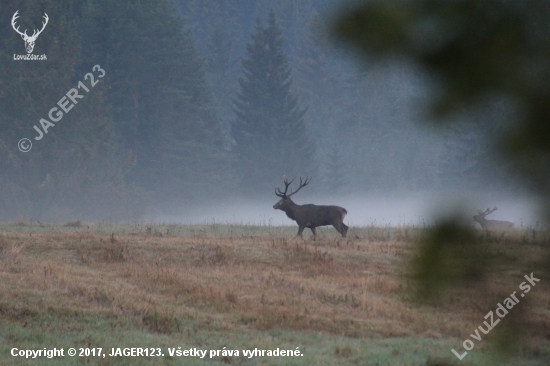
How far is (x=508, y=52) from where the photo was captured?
174 centimetres

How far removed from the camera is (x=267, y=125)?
5744cm

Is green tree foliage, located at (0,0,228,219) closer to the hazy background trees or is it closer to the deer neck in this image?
the hazy background trees

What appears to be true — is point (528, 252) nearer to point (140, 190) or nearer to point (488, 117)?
point (488, 117)

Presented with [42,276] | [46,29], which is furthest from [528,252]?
[46,29]

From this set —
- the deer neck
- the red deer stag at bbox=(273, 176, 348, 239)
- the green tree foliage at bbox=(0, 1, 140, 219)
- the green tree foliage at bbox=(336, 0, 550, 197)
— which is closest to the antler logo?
the green tree foliage at bbox=(0, 1, 140, 219)

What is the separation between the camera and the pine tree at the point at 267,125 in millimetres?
57062

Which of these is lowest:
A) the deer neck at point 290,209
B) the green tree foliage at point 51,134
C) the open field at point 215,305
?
the open field at point 215,305

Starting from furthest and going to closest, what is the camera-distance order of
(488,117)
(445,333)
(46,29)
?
(46,29) → (445,333) → (488,117)

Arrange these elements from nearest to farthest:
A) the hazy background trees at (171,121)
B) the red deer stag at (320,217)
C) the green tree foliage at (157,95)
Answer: the red deer stag at (320,217), the hazy background trees at (171,121), the green tree foliage at (157,95)

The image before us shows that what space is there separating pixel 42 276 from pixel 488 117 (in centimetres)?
1021

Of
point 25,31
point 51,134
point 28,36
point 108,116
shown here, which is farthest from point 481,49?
point 108,116

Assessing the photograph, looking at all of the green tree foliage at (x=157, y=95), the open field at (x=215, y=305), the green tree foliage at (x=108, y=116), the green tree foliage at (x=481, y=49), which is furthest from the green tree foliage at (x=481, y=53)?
the green tree foliage at (x=157, y=95)

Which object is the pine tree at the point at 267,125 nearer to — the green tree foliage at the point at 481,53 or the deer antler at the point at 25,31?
the deer antler at the point at 25,31

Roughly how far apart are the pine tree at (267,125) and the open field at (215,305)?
4280 centimetres
